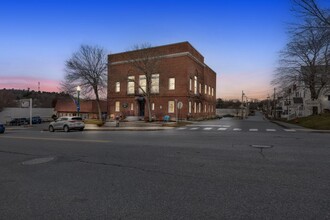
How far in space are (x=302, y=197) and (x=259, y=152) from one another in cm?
576

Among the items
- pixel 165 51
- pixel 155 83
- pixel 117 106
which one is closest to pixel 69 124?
pixel 155 83

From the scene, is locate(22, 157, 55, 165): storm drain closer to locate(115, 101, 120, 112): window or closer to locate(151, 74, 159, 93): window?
locate(151, 74, 159, 93): window

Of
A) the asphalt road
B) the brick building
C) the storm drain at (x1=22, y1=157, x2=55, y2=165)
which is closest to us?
the asphalt road

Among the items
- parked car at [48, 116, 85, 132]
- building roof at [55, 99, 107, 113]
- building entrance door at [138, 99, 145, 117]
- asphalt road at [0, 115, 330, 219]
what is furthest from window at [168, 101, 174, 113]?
asphalt road at [0, 115, 330, 219]

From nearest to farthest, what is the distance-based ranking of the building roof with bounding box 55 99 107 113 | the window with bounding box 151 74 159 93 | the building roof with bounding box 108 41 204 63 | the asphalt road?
1. the asphalt road
2. the building roof with bounding box 108 41 204 63
3. the window with bounding box 151 74 159 93
4. the building roof with bounding box 55 99 107 113

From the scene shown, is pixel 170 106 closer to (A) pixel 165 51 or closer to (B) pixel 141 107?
(B) pixel 141 107

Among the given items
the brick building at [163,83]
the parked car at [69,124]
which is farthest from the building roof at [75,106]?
the parked car at [69,124]

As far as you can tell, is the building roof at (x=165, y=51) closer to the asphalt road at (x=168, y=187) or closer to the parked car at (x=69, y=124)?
the parked car at (x=69, y=124)

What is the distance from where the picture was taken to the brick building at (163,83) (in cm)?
4906

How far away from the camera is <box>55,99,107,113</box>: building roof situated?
76062 millimetres

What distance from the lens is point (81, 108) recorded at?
253 feet

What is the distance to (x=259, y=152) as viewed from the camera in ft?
36.0

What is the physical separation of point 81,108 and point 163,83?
34.8m

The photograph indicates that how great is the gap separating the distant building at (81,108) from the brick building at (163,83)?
19.2 metres
